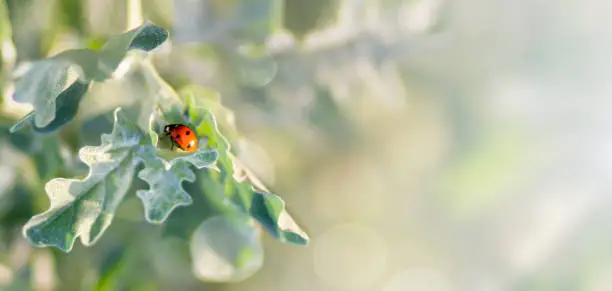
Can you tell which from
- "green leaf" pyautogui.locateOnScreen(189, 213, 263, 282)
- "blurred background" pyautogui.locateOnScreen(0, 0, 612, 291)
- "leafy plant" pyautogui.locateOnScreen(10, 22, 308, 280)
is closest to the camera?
"leafy plant" pyautogui.locateOnScreen(10, 22, 308, 280)

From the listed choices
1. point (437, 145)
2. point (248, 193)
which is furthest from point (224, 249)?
point (437, 145)

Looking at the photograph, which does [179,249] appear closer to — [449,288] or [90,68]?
[90,68]

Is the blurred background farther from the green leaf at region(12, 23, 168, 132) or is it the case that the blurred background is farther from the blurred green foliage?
the green leaf at region(12, 23, 168, 132)

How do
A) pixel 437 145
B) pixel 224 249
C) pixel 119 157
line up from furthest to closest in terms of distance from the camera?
pixel 437 145 → pixel 224 249 → pixel 119 157

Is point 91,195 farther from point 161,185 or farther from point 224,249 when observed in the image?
point 224,249

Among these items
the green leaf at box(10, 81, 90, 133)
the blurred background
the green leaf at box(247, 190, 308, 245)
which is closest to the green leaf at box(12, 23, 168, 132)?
the green leaf at box(10, 81, 90, 133)

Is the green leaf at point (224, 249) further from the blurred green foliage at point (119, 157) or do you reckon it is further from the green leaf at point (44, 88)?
the green leaf at point (44, 88)
